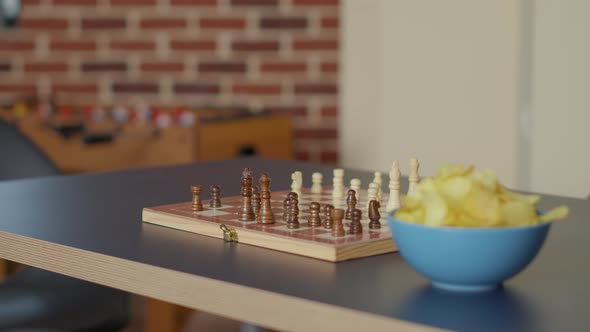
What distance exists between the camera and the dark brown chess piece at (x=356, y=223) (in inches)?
47.3

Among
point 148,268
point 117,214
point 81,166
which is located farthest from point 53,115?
point 148,268

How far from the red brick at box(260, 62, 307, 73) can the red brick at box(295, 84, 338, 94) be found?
0.21 feet

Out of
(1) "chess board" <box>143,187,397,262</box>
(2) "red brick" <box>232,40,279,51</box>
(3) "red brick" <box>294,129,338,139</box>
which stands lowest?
(3) "red brick" <box>294,129,338,139</box>

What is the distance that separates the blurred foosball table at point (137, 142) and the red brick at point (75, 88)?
1.86ft

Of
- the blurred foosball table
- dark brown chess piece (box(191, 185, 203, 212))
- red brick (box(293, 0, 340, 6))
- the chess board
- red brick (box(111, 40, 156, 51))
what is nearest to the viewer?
the chess board

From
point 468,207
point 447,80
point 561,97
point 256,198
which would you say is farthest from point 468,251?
point 447,80

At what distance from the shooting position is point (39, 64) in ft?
12.9

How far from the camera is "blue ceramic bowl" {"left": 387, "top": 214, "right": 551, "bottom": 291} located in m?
0.92

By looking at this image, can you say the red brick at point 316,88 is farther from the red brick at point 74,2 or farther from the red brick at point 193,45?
the red brick at point 74,2

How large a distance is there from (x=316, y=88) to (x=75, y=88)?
1010 millimetres

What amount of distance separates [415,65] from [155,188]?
1.70 meters

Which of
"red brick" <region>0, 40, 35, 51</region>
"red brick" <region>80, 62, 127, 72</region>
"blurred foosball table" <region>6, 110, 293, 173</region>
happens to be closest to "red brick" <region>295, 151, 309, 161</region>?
"blurred foosball table" <region>6, 110, 293, 173</region>

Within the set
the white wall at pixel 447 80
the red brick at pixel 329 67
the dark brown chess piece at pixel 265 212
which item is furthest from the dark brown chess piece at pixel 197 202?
the red brick at pixel 329 67

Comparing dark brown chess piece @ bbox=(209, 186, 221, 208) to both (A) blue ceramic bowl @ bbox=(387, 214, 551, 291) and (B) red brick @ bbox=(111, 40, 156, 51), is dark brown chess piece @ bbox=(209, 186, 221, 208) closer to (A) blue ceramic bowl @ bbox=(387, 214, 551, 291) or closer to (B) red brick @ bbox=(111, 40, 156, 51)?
(A) blue ceramic bowl @ bbox=(387, 214, 551, 291)
